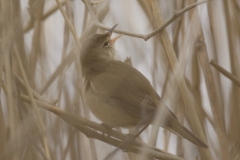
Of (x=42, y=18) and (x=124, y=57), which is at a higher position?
(x=42, y=18)

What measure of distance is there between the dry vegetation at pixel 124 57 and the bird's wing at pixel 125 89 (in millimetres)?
173

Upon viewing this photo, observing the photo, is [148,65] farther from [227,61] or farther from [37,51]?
[37,51]

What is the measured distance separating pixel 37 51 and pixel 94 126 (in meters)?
0.48

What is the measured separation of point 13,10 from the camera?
1618mm

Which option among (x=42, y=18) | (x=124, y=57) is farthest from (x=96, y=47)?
(x=42, y=18)

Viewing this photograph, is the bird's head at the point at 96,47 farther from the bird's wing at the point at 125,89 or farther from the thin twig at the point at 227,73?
the thin twig at the point at 227,73

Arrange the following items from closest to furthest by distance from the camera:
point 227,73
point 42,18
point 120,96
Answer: point 227,73 → point 42,18 → point 120,96

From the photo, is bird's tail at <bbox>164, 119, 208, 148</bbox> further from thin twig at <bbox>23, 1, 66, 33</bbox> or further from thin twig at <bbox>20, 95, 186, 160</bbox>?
thin twig at <bbox>23, 1, 66, 33</bbox>

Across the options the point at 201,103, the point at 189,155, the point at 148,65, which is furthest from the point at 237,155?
the point at 148,65

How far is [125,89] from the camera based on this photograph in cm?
242

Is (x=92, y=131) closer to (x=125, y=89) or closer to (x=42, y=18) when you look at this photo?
(x=125, y=89)

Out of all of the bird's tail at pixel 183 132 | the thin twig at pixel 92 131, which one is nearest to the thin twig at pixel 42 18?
the thin twig at pixel 92 131

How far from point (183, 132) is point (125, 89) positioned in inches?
19.5

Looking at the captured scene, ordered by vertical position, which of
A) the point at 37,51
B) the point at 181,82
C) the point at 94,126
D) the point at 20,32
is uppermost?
the point at 20,32
